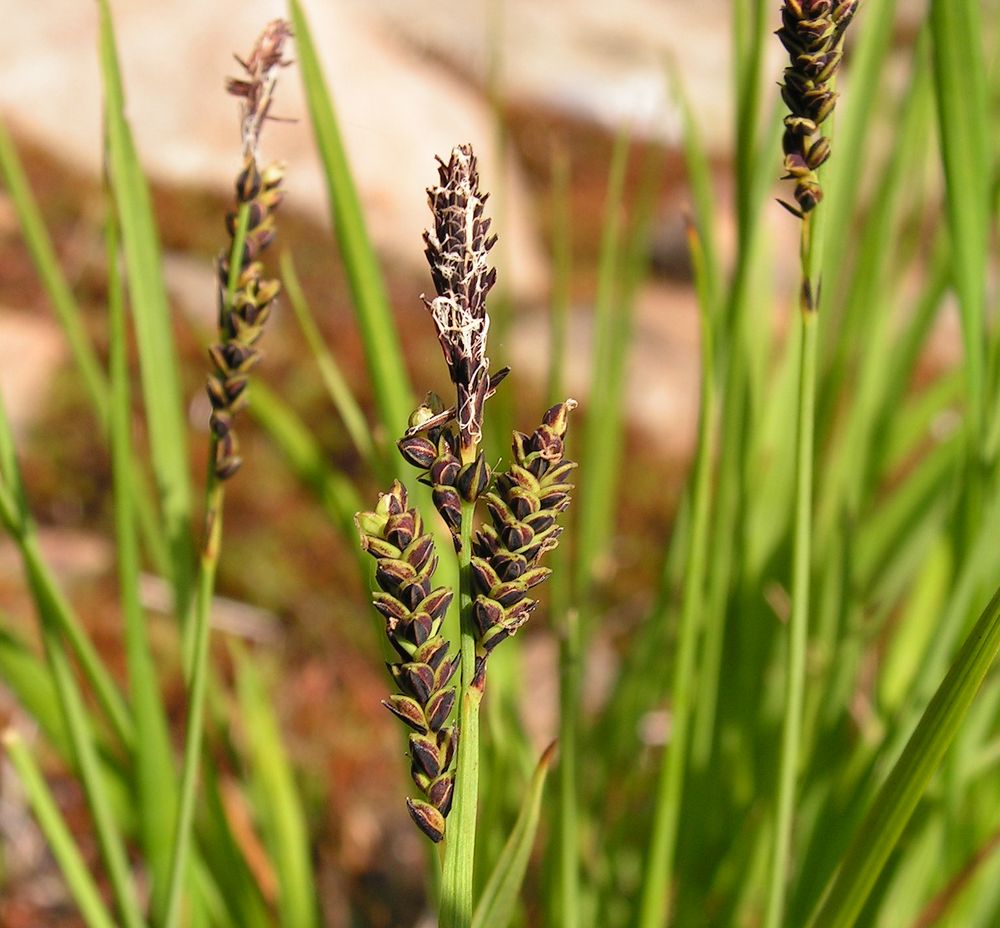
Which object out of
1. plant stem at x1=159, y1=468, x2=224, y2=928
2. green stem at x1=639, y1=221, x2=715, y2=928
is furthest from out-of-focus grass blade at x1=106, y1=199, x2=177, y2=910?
green stem at x1=639, y1=221, x2=715, y2=928

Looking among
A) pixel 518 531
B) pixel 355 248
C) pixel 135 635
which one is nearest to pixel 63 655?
pixel 135 635

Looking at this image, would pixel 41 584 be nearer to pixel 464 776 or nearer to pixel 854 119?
pixel 464 776

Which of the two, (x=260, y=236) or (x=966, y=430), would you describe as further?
(x=966, y=430)

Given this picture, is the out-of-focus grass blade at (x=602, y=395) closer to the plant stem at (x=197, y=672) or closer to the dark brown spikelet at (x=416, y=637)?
the plant stem at (x=197, y=672)

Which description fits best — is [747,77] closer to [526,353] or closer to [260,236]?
[260,236]

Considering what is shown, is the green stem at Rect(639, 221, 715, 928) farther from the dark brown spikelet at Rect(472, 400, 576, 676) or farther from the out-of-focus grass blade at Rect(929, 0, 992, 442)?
the dark brown spikelet at Rect(472, 400, 576, 676)

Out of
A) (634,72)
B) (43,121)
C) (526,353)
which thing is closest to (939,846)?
(526,353)

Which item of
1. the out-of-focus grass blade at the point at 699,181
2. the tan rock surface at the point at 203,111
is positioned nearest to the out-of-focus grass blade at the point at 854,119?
the out-of-focus grass blade at the point at 699,181
